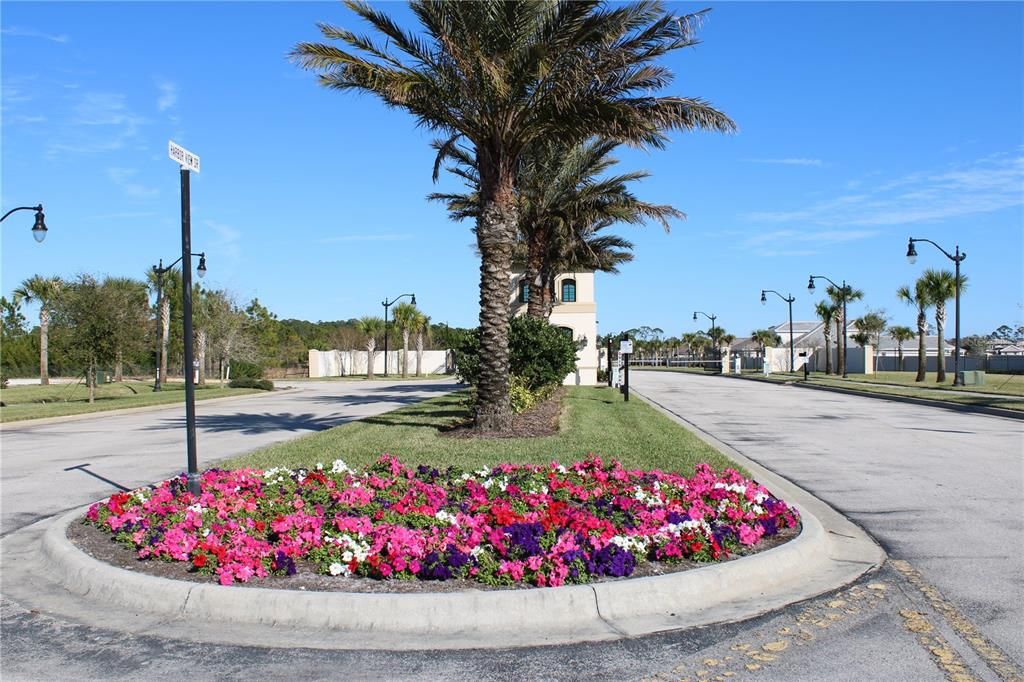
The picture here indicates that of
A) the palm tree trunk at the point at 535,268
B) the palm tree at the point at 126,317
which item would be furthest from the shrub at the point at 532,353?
the palm tree at the point at 126,317

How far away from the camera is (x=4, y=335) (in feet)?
226

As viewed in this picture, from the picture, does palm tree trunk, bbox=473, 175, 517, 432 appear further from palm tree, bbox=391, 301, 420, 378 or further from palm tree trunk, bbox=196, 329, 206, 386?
palm tree, bbox=391, 301, 420, 378

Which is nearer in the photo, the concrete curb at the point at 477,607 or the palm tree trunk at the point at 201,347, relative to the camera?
the concrete curb at the point at 477,607

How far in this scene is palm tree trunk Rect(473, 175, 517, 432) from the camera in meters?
14.9

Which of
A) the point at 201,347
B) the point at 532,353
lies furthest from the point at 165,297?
the point at 532,353

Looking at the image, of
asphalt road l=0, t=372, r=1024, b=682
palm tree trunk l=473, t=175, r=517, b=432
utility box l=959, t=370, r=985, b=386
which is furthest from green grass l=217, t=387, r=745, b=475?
utility box l=959, t=370, r=985, b=386

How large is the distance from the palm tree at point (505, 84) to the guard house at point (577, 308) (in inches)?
1036

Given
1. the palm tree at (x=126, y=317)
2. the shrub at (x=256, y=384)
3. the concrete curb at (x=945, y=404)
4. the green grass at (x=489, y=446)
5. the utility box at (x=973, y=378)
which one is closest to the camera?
the green grass at (x=489, y=446)

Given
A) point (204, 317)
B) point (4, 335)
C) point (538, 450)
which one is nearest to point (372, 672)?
point (538, 450)

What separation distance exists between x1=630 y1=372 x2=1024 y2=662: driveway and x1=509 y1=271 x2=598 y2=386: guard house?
726 inches

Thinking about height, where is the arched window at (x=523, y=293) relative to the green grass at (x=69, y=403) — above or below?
above

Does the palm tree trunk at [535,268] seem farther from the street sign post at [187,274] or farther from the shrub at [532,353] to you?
the street sign post at [187,274]

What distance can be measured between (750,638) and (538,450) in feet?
26.1

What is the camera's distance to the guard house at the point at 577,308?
41969 millimetres
